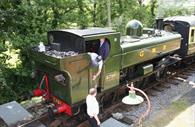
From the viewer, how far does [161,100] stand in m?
8.39

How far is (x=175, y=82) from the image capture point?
1015 centimetres

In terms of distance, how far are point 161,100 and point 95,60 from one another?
363 centimetres

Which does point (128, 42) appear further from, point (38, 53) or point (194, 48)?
point (194, 48)

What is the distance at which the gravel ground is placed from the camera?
7.30 meters

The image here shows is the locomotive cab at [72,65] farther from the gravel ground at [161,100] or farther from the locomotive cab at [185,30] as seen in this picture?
the locomotive cab at [185,30]

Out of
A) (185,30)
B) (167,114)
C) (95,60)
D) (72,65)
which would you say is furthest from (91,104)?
(185,30)

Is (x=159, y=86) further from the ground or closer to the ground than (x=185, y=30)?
closer to the ground

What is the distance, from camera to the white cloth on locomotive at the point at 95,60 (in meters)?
5.96

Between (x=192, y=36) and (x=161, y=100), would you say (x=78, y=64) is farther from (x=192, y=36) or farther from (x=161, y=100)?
(x=192, y=36)

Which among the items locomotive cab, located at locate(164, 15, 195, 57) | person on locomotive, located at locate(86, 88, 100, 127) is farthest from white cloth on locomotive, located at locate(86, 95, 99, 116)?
locomotive cab, located at locate(164, 15, 195, 57)

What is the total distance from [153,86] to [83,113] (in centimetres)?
370

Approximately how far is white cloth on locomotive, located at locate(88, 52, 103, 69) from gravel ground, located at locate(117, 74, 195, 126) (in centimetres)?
205

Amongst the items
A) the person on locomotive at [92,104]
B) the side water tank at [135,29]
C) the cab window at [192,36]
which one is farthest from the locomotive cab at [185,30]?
the person on locomotive at [92,104]

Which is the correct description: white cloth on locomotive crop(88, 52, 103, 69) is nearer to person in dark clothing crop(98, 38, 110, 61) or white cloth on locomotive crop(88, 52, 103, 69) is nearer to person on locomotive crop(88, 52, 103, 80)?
person on locomotive crop(88, 52, 103, 80)
